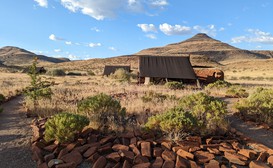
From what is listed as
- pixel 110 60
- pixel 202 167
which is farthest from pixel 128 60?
pixel 202 167

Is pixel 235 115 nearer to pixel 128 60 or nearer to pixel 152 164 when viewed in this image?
pixel 152 164

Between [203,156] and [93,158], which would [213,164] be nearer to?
[203,156]

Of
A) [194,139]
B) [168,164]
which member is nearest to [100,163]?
[168,164]

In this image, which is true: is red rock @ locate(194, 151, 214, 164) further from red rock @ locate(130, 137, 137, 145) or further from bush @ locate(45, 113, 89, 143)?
bush @ locate(45, 113, 89, 143)

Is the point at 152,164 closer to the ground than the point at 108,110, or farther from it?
closer to the ground

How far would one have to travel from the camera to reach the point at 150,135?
23.2ft

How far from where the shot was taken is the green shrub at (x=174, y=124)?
6992 millimetres

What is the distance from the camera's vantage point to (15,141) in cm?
739

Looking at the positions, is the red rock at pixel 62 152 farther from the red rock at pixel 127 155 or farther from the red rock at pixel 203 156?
the red rock at pixel 203 156

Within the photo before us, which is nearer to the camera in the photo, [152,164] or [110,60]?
[152,164]

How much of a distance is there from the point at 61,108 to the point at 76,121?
3.90 metres

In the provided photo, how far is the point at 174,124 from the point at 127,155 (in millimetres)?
1711

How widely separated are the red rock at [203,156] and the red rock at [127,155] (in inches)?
52.9

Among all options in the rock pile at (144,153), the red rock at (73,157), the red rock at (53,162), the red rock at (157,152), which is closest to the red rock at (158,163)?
the rock pile at (144,153)
